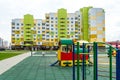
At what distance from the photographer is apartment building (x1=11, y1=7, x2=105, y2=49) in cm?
9750

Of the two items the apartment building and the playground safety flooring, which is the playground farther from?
the apartment building

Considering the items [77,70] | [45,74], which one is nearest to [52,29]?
[45,74]

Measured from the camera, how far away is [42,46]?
10100 centimetres

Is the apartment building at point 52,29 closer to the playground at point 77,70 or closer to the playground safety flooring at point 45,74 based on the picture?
the playground at point 77,70

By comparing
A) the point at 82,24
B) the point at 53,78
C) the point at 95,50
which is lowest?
the point at 53,78

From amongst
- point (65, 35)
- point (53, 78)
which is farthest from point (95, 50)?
point (65, 35)

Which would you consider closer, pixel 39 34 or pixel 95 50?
pixel 95 50

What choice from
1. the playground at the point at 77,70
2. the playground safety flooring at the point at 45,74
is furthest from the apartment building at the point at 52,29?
the playground safety flooring at the point at 45,74

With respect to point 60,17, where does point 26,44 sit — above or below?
below

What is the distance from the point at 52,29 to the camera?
99.6 m

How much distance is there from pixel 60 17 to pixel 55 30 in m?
4.51

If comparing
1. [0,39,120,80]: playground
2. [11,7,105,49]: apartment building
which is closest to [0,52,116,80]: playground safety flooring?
[0,39,120,80]: playground

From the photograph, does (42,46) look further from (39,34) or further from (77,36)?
(77,36)

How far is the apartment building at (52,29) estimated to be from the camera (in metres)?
97.5
